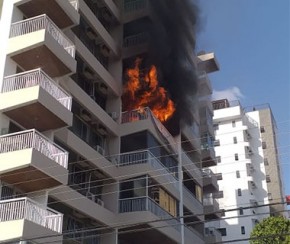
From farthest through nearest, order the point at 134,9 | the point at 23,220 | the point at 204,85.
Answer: the point at 204,85 → the point at 134,9 → the point at 23,220

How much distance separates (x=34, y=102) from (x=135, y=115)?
10668 mm

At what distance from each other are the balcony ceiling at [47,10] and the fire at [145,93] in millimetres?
8046

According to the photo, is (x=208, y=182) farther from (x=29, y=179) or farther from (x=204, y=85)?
(x=29, y=179)

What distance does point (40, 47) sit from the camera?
23.6 metres

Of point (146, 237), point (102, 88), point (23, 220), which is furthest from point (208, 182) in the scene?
Result: point (23, 220)

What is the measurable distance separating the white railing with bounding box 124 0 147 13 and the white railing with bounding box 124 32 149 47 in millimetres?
1852

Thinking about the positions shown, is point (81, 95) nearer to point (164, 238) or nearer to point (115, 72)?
point (115, 72)

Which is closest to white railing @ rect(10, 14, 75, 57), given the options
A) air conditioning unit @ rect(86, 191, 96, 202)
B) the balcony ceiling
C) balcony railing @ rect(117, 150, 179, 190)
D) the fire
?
the balcony ceiling

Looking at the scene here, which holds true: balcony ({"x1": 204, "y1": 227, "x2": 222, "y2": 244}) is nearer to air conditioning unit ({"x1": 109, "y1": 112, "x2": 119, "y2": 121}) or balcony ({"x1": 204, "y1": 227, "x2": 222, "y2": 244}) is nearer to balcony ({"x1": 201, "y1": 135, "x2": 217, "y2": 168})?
balcony ({"x1": 201, "y1": 135, "x2": 217, "y2": 168})

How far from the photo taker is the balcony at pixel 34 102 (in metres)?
22.2

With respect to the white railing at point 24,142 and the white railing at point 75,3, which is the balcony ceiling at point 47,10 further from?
the white railing at point 24,142

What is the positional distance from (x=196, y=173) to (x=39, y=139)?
747 inches

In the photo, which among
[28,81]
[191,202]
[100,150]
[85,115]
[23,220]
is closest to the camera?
[23,220]

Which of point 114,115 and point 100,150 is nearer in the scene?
point 100,150
